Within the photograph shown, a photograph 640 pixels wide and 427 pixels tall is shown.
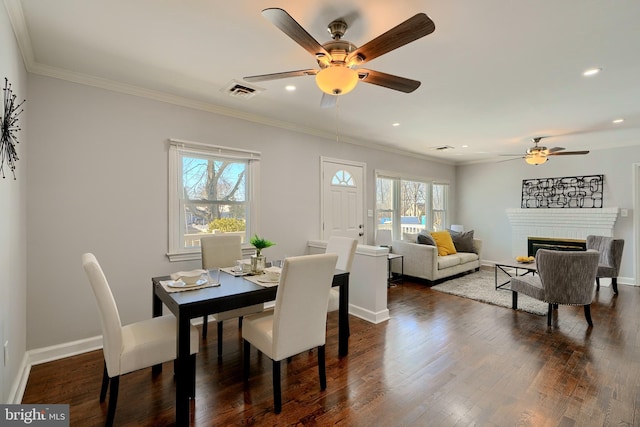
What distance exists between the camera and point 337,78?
5.90 feet

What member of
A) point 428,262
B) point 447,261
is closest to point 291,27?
point 428,262

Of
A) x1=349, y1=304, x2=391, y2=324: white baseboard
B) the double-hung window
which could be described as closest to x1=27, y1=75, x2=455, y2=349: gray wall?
x1=349, y1=304, x2=391, y2=324: white baseboard

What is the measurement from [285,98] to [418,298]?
3.37 metres

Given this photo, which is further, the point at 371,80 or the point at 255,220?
the point at 255,220

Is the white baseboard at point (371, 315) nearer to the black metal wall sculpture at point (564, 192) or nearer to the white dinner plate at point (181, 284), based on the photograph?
the white dinner plate at point (181, 284)

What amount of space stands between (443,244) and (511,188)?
2.38 meters

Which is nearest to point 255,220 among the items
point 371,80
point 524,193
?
point 371,80

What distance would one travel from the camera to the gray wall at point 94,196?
2.58 meters

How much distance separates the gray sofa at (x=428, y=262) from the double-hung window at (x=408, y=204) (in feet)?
1.37

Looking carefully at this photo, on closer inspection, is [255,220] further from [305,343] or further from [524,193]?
[524,193]

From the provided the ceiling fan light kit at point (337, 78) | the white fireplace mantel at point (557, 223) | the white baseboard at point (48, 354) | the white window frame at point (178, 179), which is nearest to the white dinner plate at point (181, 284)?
the white window frame at point (178, 179)

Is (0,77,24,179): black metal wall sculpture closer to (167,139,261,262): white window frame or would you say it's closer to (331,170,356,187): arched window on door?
(167,139,261,262): white window frame

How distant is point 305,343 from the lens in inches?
82.4

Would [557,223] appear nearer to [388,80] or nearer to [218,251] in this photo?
[388,80]
